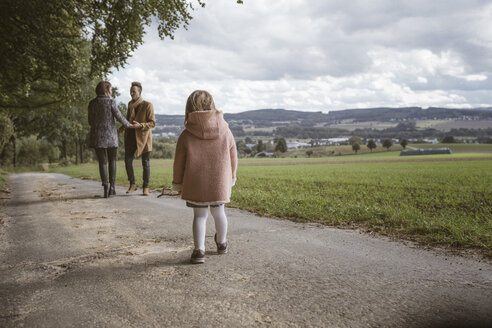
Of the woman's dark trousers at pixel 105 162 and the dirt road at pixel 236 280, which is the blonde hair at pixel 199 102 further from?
the woman's dark trousers at pixel 105 162

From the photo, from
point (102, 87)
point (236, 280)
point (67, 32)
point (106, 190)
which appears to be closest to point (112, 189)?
point (106, 190)

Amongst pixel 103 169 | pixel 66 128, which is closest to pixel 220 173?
pixel 103 169

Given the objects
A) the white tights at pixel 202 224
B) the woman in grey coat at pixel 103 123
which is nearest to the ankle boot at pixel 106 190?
the woman in grey coat at pixel 103 123

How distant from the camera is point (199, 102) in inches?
147

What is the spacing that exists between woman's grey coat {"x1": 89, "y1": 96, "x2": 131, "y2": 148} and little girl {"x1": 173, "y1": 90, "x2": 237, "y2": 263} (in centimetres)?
Answer: 474

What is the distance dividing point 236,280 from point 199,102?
184cm

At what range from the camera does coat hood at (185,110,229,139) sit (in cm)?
368

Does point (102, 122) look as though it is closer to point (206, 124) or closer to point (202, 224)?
point (206, 124)

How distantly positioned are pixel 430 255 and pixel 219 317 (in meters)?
2.63

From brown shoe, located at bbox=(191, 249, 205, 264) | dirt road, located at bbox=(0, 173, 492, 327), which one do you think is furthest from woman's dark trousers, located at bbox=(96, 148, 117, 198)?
brown shoe, located at bbox=(191, 249, 205, 264)

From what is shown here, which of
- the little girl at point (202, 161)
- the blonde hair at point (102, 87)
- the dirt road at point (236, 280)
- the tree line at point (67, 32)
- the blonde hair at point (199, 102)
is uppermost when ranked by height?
the tree line at point (67, 32)

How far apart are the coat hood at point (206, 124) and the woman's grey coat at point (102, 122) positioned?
4805 millimetres

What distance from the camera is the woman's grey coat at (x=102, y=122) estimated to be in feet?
26.3

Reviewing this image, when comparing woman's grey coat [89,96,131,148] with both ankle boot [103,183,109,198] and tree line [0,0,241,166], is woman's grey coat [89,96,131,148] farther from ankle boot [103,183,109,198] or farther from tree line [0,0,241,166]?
tree line [0,0,241,166]
